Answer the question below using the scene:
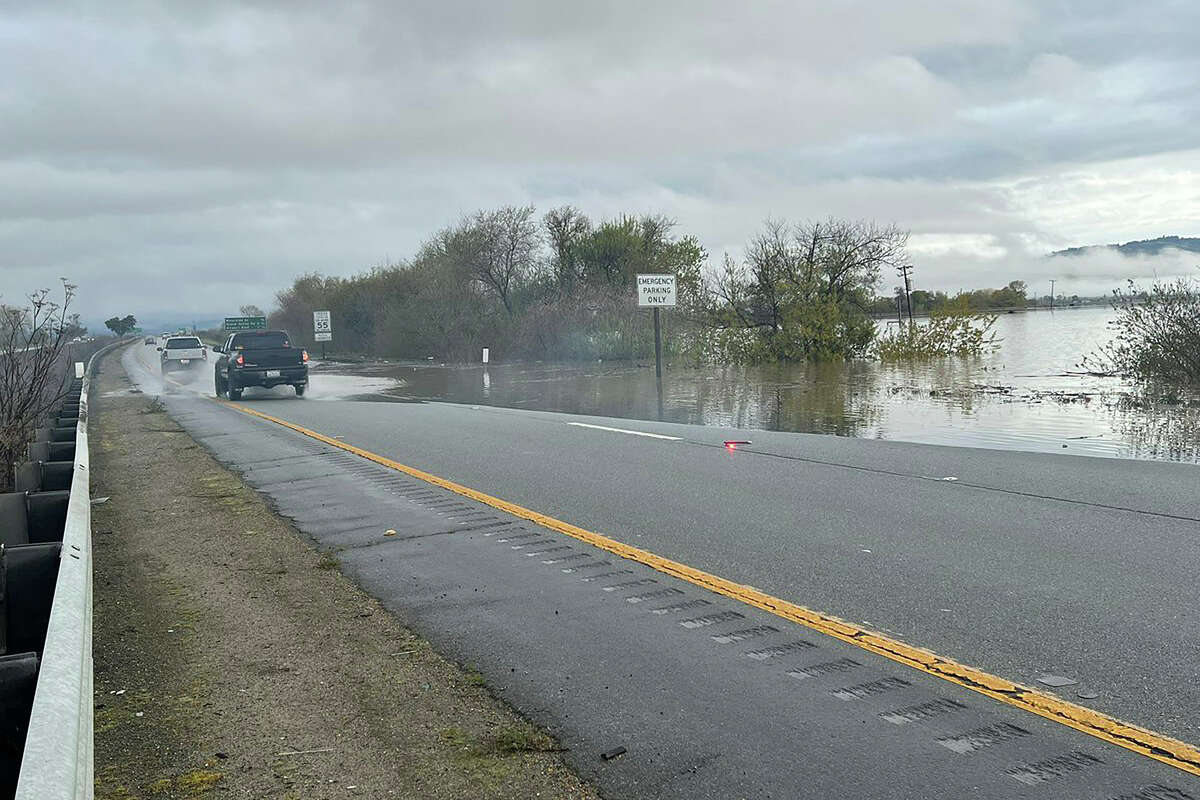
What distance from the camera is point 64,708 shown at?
10.2ft

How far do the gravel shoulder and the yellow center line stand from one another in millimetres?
1795

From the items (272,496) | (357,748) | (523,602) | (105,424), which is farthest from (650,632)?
(105,424)

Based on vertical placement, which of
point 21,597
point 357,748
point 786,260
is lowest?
point 357,748

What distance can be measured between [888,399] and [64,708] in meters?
20.8

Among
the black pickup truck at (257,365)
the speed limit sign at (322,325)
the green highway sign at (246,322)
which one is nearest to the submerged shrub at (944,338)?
the black pickup truck at (257,365)

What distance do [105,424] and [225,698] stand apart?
725 inches

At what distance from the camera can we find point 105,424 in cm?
2100

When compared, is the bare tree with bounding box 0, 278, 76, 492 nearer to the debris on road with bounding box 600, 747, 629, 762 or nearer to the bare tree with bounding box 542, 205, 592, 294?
the debris on road with bounding box 600, 747, 629, 762

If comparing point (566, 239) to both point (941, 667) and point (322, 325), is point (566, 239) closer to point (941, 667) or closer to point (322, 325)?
point (322, 325)

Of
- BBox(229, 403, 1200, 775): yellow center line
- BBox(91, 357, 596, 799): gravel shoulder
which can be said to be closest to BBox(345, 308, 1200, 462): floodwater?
BBox(229, 403, 1200, 775): yellow center line

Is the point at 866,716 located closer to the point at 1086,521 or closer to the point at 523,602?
the point at 523,602

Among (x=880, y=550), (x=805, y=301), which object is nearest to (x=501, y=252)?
(x=805, y=301)

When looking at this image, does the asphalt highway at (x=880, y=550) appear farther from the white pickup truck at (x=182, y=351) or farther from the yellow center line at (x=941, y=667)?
the white pickup truck at (x=182, y=351)

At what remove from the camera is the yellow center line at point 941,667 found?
12.4 ft
